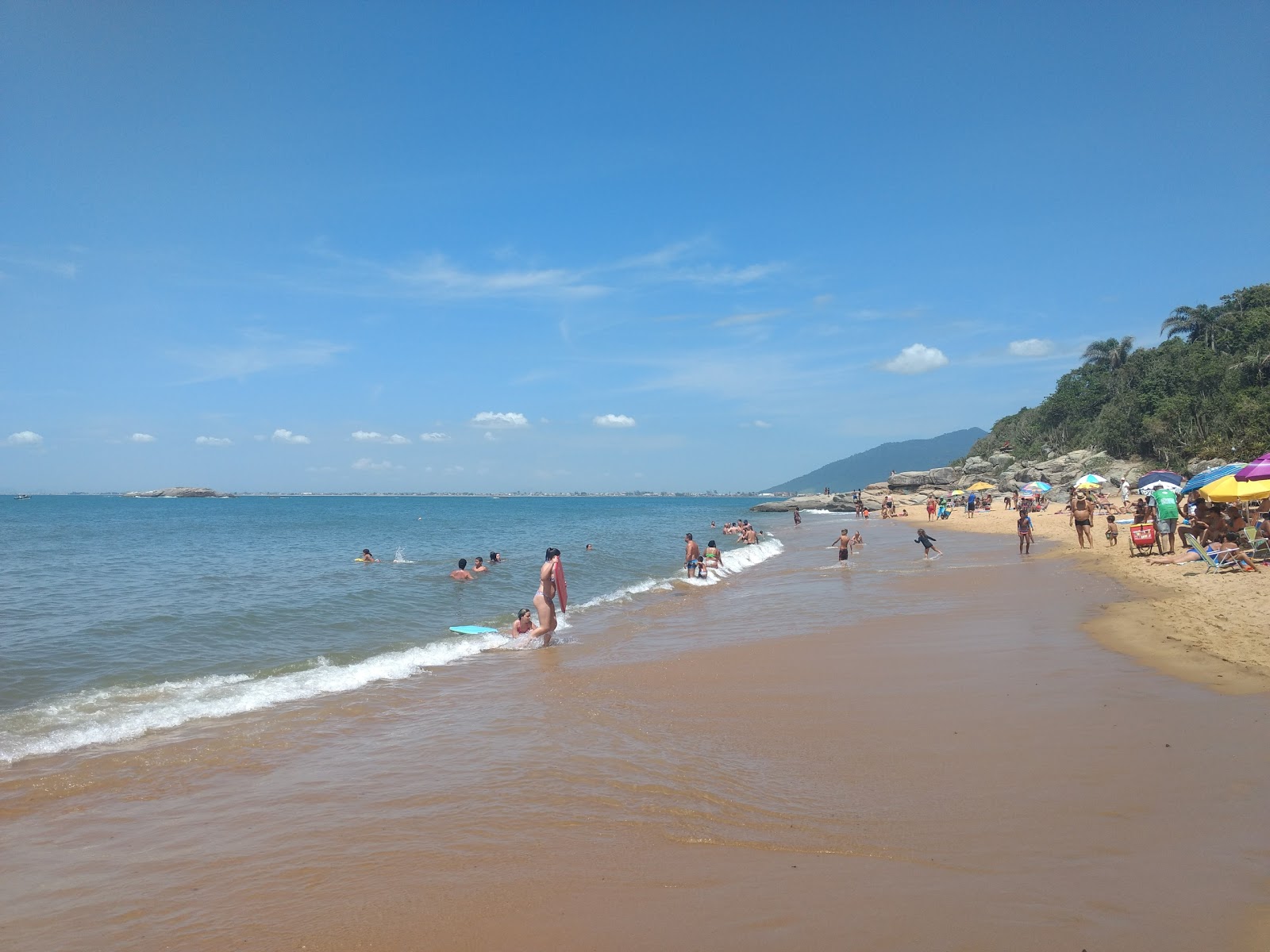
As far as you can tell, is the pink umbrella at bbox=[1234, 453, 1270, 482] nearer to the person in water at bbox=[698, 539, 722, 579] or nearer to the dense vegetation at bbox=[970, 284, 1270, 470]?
the person in water at bbox=[698, 539, 722, 579]

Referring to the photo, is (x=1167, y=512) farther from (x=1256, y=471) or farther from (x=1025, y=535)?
(x=1025, y=535)

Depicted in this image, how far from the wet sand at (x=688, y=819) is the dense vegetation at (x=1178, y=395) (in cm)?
3737

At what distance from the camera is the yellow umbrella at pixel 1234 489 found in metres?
14.0

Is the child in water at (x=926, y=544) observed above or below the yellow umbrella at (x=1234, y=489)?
below

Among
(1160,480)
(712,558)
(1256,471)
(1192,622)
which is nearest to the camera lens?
(1192,622)

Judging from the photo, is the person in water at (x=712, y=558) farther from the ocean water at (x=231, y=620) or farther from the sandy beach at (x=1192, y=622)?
the sandy beach at (x=1192, y=622)

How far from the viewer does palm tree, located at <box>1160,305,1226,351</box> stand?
2248 inches

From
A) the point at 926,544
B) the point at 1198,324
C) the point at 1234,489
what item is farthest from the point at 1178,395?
the point at 1234,489

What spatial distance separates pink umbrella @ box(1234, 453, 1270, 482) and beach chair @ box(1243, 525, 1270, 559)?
1259mm

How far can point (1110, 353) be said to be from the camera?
7194 cm

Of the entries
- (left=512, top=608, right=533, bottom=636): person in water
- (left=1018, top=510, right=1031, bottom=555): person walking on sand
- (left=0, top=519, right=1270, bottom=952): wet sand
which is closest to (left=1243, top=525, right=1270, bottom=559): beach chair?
(left=1018, top=510, right=1031, bottom=555): person walking on sand

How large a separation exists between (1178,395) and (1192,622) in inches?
1840

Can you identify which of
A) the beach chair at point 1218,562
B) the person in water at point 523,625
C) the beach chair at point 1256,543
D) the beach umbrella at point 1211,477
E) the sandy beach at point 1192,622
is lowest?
the person in water at point 523,625

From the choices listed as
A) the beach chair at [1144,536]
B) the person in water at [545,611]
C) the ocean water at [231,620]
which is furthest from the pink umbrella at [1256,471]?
the person in water at [545,611]
